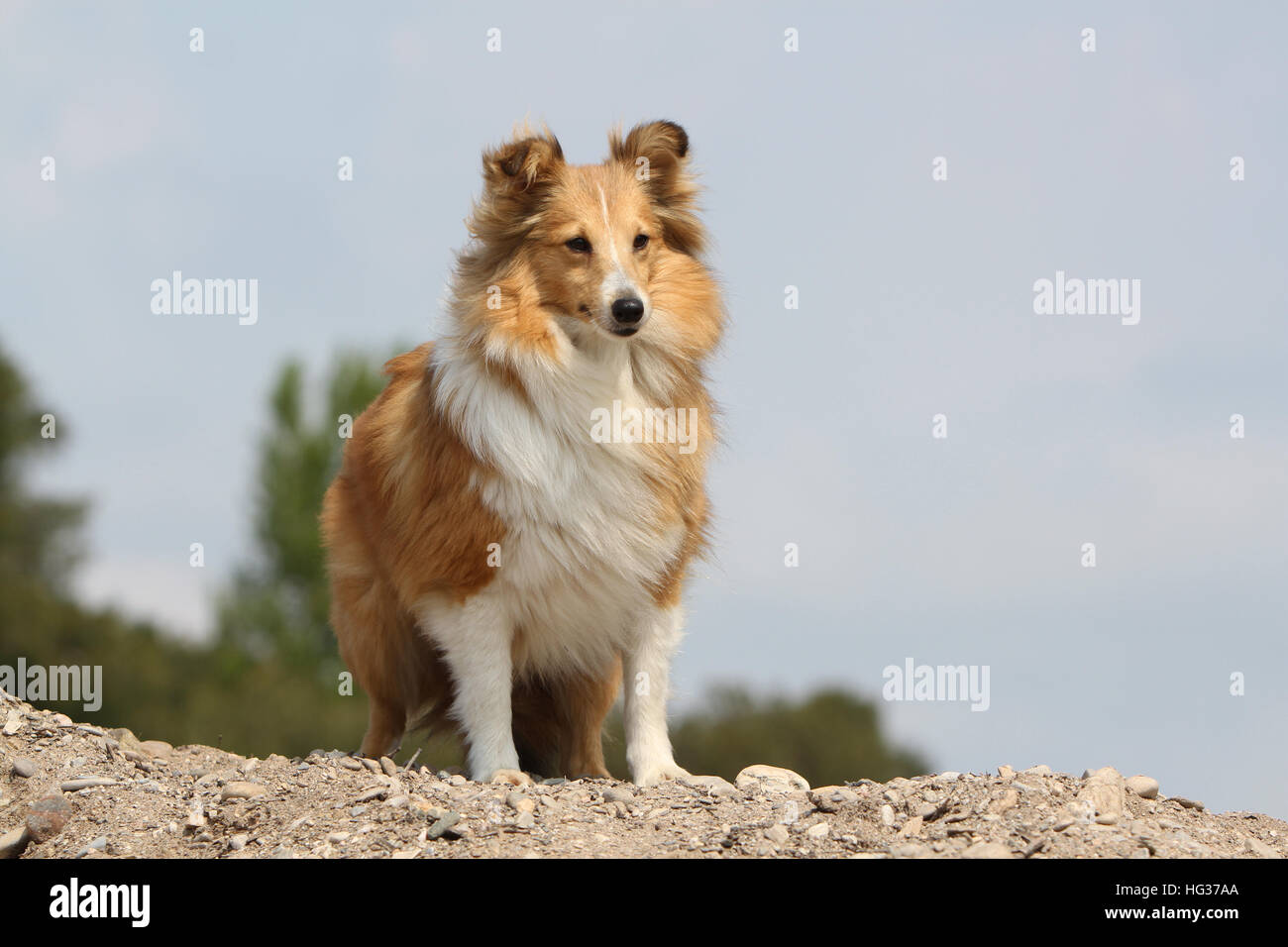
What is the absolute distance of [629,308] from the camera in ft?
26.7

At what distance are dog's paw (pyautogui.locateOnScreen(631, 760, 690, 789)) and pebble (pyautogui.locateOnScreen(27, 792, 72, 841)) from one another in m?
3.35

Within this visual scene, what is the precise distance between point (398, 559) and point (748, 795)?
2656 mm

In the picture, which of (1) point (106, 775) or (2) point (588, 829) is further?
(1) point (106, 775)

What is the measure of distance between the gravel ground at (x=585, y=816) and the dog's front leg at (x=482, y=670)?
31cm

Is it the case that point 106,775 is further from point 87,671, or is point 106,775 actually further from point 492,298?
point 87,671

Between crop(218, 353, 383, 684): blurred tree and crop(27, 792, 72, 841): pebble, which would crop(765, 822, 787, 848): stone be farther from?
crop(218, 353, 383, 684): blurred tree

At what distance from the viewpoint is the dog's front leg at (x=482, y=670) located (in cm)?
848


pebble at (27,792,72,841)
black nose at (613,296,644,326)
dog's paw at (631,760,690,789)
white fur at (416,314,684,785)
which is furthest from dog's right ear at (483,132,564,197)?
pebble at (27,792,72,841)

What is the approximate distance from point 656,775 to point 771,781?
775mm

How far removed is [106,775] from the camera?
8930 millimetres

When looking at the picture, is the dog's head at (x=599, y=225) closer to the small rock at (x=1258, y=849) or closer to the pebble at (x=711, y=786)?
the pebble at (x=711, y=786)

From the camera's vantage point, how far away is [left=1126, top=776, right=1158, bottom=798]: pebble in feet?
27.1

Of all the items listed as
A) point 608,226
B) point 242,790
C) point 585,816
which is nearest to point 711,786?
point 585,816

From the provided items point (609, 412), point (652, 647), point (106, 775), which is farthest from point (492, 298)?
point (106, 775)
